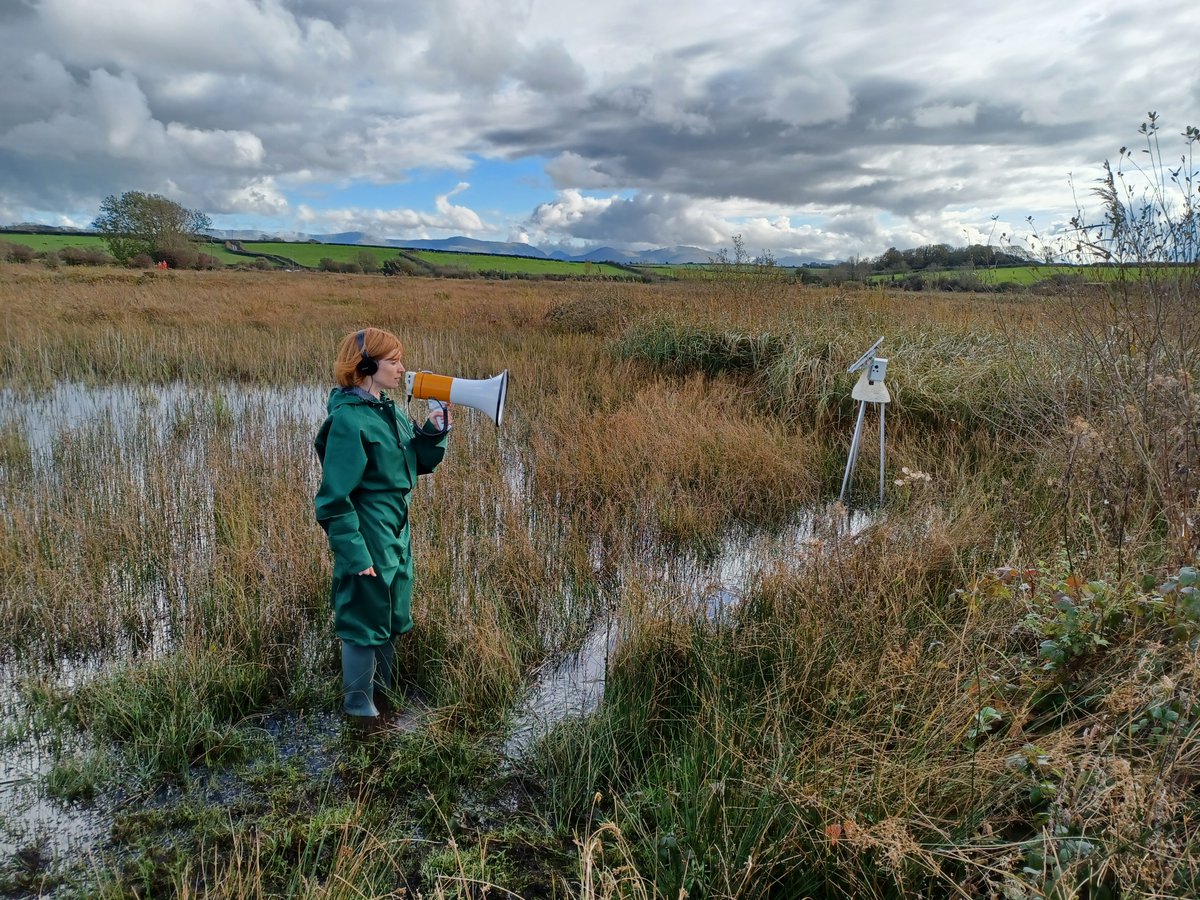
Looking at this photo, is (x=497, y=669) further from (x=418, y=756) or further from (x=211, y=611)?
(x=211, y=611)

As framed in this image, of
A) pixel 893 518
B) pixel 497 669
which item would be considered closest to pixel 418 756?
pixel 497 669

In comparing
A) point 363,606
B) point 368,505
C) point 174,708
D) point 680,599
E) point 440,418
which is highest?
point 440,418

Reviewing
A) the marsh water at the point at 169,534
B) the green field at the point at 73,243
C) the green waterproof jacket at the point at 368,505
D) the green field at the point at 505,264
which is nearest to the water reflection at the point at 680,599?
the marsh water at the point at 169,534

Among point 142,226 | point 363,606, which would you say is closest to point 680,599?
point 363,606

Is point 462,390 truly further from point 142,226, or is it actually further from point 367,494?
point 142,226

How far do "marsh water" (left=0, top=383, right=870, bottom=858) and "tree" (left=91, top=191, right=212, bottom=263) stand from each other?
165ft

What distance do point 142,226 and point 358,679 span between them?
6445cm

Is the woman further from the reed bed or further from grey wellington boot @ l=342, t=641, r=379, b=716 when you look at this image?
the reed bed

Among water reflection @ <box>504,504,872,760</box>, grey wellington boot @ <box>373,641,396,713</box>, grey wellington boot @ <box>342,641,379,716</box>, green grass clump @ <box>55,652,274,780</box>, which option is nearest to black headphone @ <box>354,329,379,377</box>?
grey wellington boot @ <box>342,641,379,716</box>

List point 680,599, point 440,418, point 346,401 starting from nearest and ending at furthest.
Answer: point 346,401
point 440,418
point 680,599

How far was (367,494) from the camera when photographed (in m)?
2.79

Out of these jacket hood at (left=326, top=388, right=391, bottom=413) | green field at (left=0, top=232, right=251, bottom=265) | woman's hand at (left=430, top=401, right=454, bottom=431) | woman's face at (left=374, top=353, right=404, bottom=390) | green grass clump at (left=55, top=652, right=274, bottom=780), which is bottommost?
green grass clump at (left=55, top=652, right=274, bottom=780)

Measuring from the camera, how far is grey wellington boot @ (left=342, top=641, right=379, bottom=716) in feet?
9.60

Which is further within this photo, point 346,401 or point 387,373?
point 387,373
